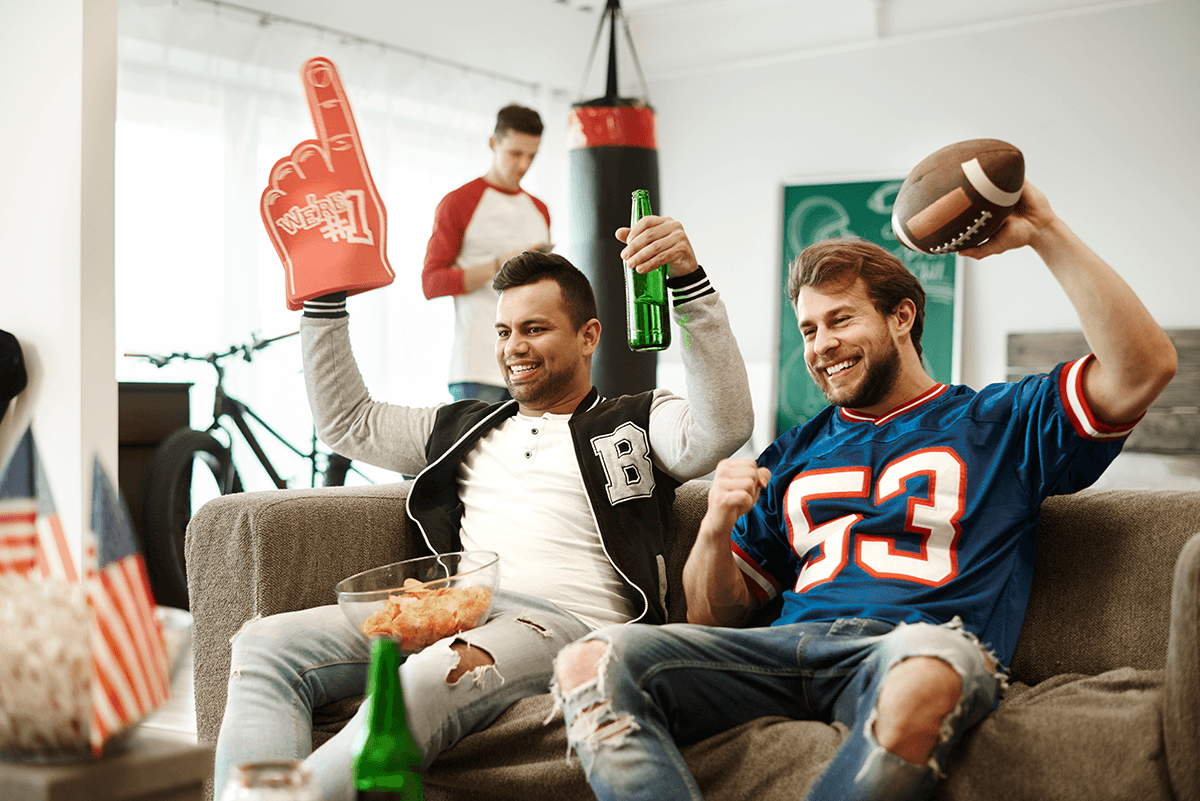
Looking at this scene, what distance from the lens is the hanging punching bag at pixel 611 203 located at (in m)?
3.41

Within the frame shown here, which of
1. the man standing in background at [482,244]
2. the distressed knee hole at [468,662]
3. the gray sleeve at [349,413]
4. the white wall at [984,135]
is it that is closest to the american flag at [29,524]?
the distressed knee hole at [468,662]

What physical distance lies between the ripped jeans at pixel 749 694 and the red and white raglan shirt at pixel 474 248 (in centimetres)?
221

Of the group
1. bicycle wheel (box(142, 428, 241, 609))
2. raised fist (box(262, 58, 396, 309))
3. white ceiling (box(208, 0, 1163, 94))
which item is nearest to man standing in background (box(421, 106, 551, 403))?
bicycle wheel (box(142, 428, 241, 609))

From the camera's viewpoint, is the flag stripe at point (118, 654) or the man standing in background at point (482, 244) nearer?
the flag stripe at point (118, 654)

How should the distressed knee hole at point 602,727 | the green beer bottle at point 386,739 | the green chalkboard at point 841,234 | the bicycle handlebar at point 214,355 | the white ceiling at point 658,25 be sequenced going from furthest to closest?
the green chalkboard at point 841,234
the white ceiling at point 658,25
the bicycle handlebar at point 214,355
the distressed knee hole at point 602,727
the green beer bottle at point 386,739

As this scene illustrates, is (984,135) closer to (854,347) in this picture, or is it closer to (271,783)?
(854,347)

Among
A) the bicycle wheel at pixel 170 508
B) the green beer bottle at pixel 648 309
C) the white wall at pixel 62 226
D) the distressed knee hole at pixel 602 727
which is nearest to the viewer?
the distressed knee hole at pixel 602 727

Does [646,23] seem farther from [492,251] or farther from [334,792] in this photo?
[334,792]

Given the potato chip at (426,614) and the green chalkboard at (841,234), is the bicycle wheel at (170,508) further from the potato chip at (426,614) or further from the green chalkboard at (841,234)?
the green chalkboard at (841,234)

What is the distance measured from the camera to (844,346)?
1583 mm

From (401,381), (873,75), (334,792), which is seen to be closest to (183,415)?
(401,381)

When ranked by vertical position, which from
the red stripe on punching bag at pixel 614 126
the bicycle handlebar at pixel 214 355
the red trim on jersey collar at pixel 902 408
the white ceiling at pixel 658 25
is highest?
the white ceiling at pixel 658 25

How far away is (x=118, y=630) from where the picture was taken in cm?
71

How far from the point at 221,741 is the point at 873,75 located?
480 cm
